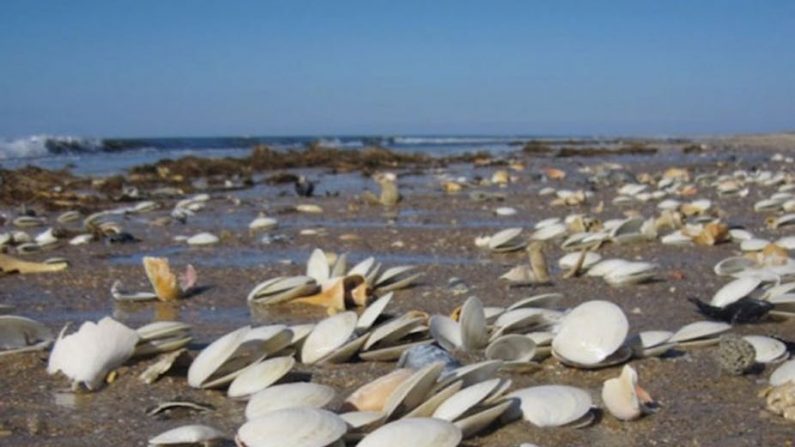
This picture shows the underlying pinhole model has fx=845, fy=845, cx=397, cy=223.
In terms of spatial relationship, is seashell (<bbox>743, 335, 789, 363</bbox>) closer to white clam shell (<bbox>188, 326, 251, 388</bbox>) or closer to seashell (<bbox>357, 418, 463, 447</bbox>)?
seashell (<bbox>357, 418, 463, 447</bbox>)

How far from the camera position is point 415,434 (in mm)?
1973

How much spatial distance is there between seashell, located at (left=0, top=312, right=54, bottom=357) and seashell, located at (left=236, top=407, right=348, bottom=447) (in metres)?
1.50

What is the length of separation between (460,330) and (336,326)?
448mm

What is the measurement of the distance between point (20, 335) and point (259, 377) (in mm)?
1151

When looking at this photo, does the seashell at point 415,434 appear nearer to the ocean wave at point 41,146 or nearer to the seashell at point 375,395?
the seashell at point 375,395

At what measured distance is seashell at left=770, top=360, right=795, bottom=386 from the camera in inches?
99.2

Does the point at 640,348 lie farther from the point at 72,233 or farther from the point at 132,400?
the point at 72,233

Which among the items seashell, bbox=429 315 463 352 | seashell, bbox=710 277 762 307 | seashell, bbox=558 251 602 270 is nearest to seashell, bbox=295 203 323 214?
seashell, bbox=558 251 602 270

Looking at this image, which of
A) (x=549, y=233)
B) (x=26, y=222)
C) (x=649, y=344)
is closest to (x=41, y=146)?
(x=26, y=222)

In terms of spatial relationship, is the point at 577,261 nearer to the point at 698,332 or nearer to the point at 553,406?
the point at 698,332

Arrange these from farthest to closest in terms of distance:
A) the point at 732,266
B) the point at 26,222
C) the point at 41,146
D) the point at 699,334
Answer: the point at 41,146, the point at 26,222, the point at 732,266, the point at 699,334

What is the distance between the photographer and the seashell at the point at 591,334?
2.81 m

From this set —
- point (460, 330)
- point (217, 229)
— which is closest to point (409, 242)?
point (217, 229)

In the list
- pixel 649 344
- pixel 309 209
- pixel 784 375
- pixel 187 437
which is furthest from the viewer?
pixel 309 209
